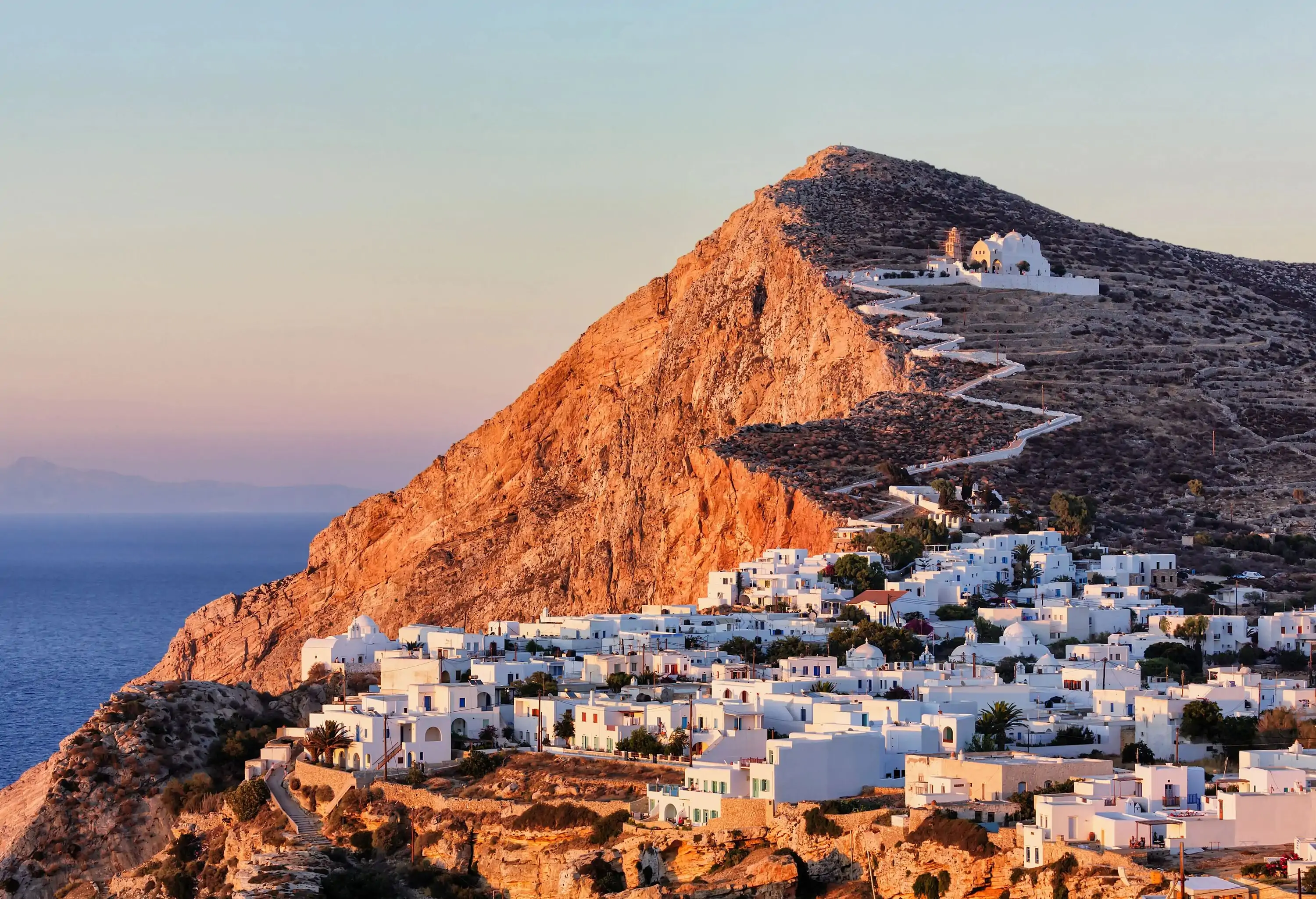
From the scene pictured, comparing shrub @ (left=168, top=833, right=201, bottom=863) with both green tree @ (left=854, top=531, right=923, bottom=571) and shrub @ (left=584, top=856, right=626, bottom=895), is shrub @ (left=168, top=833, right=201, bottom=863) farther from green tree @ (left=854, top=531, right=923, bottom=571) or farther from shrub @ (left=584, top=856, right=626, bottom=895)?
green tree @ (left=854, top=531, right=923, bottom=571)

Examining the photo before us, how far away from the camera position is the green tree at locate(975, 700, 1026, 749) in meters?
45.1

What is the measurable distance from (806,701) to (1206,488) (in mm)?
39175

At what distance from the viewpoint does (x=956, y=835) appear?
36750 millimetres

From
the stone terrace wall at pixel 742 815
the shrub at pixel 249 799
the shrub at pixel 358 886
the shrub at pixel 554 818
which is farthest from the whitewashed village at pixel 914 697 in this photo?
the shrub at pixel 358 886

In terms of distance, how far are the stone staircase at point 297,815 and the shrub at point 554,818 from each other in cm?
428

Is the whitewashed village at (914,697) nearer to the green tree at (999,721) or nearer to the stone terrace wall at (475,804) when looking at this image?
the green tree at (999,721)

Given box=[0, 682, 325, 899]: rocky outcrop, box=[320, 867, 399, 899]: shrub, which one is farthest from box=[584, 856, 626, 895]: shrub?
box=[0, 682, 325, 899]: rocky outcrop

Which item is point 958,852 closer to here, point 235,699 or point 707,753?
point 707,753

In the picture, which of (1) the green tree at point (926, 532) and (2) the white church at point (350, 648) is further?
(1) the green tree at point (926, 532)

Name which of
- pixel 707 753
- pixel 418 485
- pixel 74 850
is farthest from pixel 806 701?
pixel 418 485

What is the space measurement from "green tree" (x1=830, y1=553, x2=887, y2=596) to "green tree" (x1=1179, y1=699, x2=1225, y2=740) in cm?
1800

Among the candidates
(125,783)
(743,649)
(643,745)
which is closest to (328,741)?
(125,783)

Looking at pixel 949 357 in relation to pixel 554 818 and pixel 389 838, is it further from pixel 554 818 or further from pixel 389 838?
pixel 554 818

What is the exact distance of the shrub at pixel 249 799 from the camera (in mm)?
49531
